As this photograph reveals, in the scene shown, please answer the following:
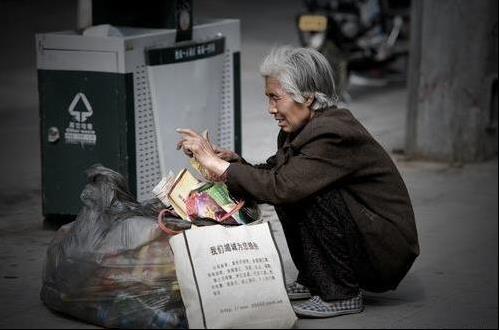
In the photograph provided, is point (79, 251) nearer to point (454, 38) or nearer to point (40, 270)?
point (40, 270)

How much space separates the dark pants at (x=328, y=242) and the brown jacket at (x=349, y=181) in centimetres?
4

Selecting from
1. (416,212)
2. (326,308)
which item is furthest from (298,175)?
(416,212)

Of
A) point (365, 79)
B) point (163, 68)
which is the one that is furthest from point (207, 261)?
point (365, 79)

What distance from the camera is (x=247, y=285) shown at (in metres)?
3.83

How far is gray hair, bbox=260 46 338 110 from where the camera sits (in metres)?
4.13

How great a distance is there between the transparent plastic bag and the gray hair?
2.49ft

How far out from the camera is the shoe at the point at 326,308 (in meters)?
4.19

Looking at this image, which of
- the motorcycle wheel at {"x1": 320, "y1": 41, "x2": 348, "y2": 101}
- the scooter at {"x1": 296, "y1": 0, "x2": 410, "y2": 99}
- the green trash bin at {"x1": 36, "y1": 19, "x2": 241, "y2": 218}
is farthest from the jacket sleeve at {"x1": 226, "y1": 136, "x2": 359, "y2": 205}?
the motorcycle wheel at {"x1": 320, "y1": 41, "x2": 348, "y2": 101}

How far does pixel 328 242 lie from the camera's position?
13.4ft

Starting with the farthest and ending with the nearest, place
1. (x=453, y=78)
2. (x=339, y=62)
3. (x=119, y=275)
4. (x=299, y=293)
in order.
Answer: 1. (x=339, y=62)
2. (x=453, y=78)
3. (x=299, y=293)
4. (x=119, y=275)

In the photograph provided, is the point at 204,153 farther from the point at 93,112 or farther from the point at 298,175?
the point at 93,112

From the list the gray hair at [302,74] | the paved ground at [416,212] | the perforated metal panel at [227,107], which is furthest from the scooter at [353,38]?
the gray hair at [302,74]

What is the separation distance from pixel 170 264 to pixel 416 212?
8.41 feet

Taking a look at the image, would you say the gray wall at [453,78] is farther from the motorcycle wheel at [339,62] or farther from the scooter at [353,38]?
the motorcycle wheel at [339,62]
